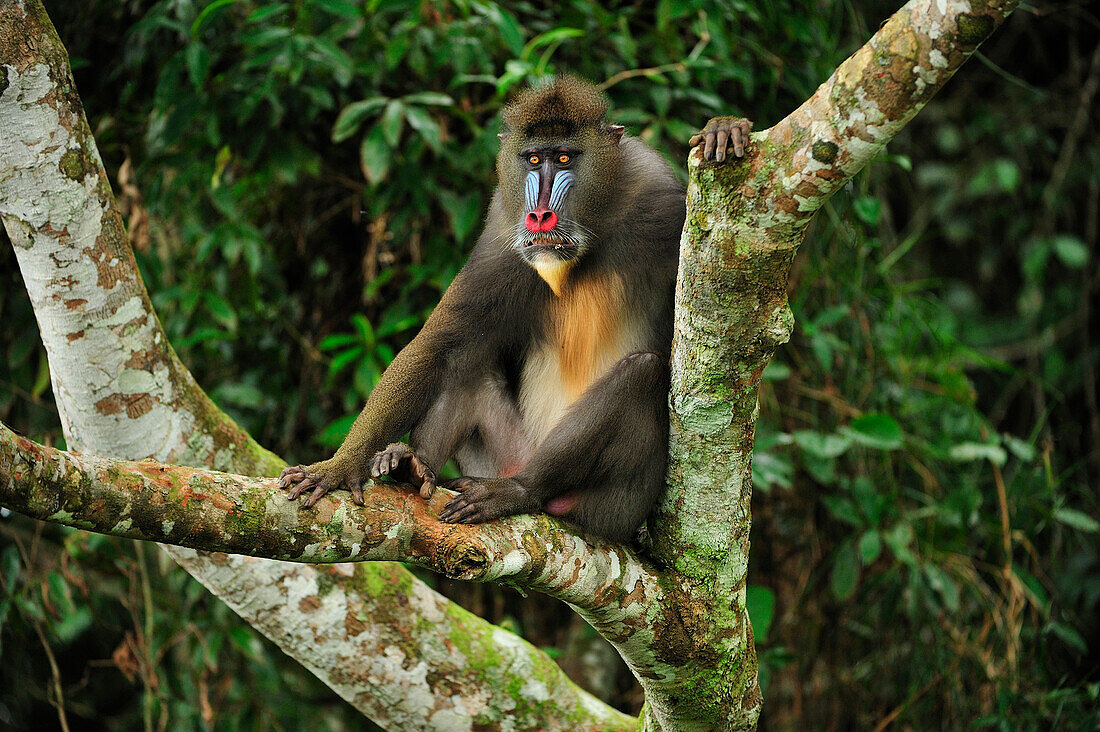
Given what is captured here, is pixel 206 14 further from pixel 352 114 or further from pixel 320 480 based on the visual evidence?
pixel 320 480

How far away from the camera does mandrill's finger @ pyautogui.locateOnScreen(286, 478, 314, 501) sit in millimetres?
2099

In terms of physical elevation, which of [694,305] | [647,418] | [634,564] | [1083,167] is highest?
[1083,167]

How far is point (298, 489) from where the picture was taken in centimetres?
215

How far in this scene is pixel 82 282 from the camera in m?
2.60

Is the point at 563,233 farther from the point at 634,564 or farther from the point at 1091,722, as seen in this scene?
the point at 1091,722

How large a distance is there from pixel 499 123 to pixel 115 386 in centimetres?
190

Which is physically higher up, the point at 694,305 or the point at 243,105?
the point at 243,105

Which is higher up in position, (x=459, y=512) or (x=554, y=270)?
(x=554, y=270)

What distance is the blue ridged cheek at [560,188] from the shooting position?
10.0ft

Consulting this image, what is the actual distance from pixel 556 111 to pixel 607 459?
44.2 inches

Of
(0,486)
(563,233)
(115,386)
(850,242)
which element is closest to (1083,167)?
(850,242)

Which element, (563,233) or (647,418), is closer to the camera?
(647,418)

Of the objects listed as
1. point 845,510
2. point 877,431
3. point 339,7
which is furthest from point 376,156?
point 845,510

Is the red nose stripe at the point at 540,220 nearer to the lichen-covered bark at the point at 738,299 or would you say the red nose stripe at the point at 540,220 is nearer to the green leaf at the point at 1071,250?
the lichen-covered bark at the point at 738,299
